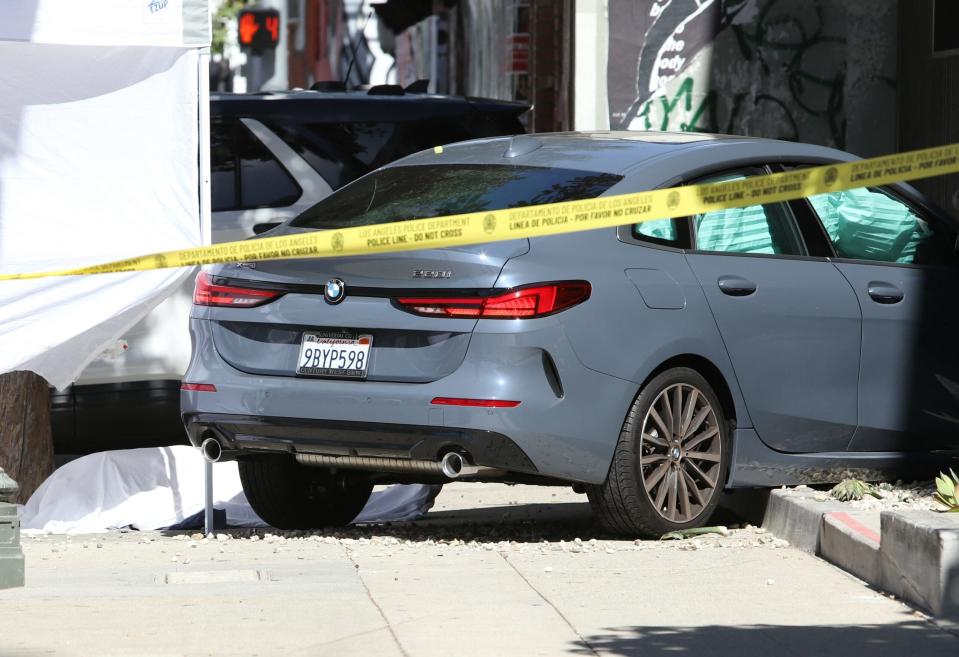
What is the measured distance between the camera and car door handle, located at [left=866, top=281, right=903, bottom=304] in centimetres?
786

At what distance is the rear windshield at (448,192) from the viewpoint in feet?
23.6

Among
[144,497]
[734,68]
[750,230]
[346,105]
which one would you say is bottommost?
[144,497]

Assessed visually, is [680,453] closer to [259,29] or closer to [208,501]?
[208,501]

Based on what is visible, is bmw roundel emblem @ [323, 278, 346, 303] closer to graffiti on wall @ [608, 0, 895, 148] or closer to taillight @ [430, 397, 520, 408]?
Result: taillight @ [430, 397, 520, 408]

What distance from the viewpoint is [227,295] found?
7352mm

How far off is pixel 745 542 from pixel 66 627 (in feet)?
9.30

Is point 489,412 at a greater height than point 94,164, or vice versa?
point 94,164

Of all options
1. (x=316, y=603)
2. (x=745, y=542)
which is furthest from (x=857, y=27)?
(x=316, y=603)

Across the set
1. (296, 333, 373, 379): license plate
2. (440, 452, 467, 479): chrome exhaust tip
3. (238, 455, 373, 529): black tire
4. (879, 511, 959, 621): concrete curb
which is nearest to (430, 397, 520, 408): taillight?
(440, 452, 467, 479): chrome exhaust tip

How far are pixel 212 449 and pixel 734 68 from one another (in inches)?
304

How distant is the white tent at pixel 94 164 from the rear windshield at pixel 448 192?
53.0 inches

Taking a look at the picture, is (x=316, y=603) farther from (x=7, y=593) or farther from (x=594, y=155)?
(x=594, y=155)

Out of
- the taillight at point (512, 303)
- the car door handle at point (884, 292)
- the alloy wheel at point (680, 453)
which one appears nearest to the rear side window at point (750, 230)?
the car door handle at point (884, 292)

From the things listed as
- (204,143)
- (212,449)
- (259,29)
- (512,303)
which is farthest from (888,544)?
(259,29)
